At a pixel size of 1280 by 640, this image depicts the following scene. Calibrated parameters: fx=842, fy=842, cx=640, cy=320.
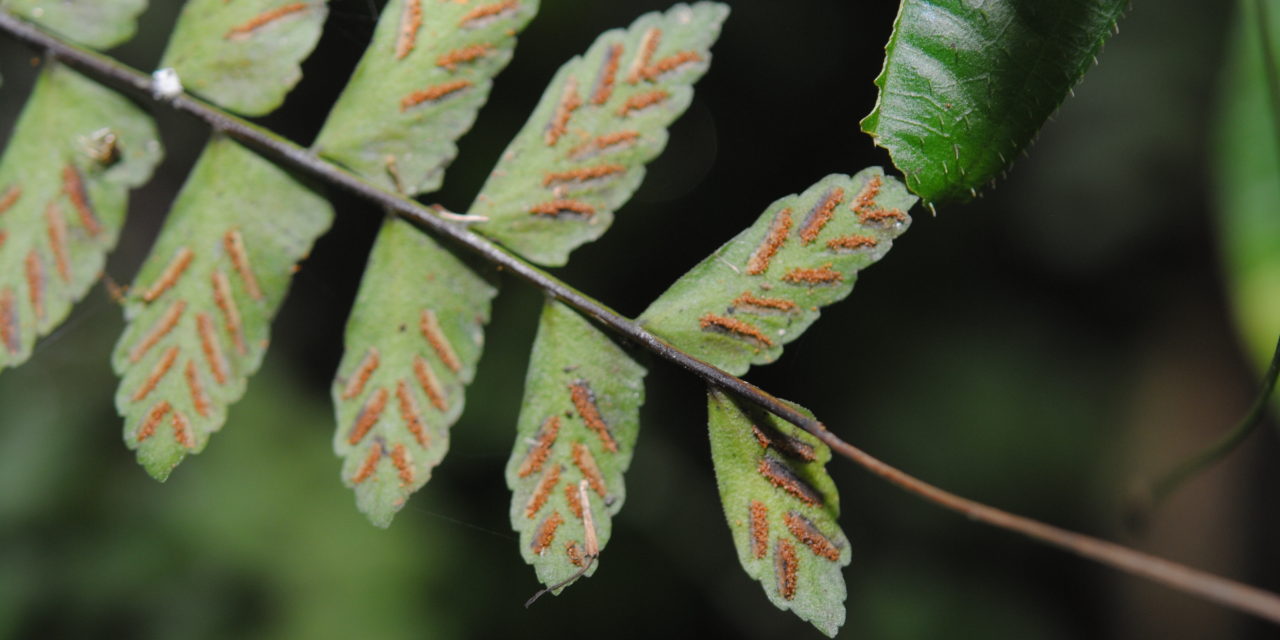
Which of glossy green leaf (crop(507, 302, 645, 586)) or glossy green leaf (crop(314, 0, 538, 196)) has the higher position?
glossy green leaf (crop(314, 0, 538, 196))

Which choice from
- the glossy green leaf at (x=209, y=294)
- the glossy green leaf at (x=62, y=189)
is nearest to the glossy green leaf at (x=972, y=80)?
the glossy green leaf at (x=209, y=294)

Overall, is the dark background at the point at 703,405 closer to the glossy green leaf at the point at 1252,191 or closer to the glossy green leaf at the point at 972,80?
the glossy green leaf at the point at 1252,191

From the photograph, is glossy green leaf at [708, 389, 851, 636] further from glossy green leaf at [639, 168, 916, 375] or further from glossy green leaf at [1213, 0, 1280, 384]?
glossy green leaf at [1213, 0, 1280, 384]

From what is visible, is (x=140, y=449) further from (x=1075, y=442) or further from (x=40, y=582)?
(x=1075, y=442)

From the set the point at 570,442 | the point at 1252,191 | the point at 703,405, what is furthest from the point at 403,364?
the point at 1252,191

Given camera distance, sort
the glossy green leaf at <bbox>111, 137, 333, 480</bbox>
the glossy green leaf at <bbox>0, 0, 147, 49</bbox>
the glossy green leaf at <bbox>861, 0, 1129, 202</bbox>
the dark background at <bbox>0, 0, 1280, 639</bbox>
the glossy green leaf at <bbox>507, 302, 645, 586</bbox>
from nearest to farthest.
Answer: the glossy green leaf at <bbox>861, 0, 1129, 202</bbox>
the glossy green leaf at <bbox>507, 302, 645, 586</bbox>
the glossy green leaf at <bbox>111, 137, 333, 480</bbox>
the glossy green leaf at <bbox>0, 0, 147, 49</bbox>
the dark background at <bbox>0, 0, 1280, 639</bbox>

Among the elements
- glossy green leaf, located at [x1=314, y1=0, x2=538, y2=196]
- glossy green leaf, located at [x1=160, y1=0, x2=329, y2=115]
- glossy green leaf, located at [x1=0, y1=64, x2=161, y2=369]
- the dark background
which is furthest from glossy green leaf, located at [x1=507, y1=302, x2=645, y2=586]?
the dark background
